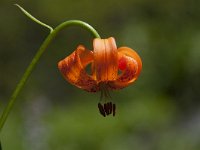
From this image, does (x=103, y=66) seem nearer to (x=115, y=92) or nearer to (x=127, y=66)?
(x=127, y=66)

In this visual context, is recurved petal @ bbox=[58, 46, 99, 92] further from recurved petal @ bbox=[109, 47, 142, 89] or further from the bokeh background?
the bokeh background

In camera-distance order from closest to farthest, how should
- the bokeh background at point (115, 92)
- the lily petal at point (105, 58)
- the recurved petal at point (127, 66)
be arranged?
1. the lily petal at point (105, 58)
2. the recurved petal at point (127, 66)
3. the bokeh background at point (115, 92)

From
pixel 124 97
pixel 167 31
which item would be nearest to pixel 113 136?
pixel 124 97

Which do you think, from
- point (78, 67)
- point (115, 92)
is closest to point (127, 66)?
point (78, 67)

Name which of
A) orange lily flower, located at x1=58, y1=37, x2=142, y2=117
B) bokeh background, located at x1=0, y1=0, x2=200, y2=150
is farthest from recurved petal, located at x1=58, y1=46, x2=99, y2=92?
bokeh background, located at x1=0, y1=0, x2=200, y2=150

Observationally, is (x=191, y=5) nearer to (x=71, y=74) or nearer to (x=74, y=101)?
(x=74, y=101)

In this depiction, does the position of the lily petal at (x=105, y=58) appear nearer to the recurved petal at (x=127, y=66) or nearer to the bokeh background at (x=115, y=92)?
the recurved petal at (x=127, y=66)

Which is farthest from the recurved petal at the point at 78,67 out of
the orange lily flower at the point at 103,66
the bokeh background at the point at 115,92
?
the bokeh background at the point at 115,92

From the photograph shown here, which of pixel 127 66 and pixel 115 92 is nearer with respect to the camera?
pixel 127 66
